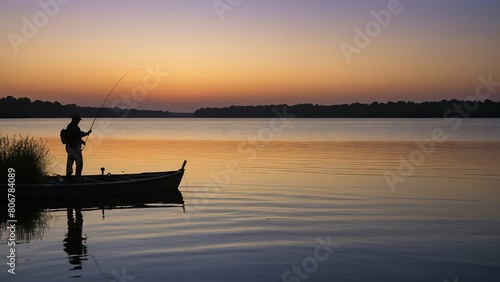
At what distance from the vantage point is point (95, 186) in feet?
58.2

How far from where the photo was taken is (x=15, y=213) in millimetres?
14898

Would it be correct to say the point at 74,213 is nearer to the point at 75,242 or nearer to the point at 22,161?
the point at 22,161

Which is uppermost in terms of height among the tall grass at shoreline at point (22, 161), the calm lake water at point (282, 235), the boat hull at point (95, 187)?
the tall grass at shoreline at point (22, 161)

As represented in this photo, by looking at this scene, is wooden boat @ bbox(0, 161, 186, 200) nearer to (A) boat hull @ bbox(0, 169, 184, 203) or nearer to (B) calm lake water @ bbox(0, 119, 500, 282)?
(A) boat hull @ bbox(0, 169, 184, 203)

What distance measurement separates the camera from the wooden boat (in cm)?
1645

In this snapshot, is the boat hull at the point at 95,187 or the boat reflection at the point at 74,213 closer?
the boat reflection at the point at 74,213

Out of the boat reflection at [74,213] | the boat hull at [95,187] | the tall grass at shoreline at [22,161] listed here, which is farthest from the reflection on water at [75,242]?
the tall grass at shoreline at [22,161]

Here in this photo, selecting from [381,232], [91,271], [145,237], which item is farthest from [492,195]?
[91,271]

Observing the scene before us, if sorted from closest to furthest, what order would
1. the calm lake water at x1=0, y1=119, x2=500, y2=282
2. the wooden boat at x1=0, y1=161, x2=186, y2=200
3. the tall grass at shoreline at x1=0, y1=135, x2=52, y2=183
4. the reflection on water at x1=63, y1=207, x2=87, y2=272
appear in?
the calm lake water at x1=0, y1=119, x2=500, y2=282 < the reflection on water at x1=63, y1=207, x2=87, y2=272 < the wooden boat at x1=0, y1=161, x2=186, y2=200 < the tall grass at shoreline at x1=0, y1=135, x2=52, y2=183

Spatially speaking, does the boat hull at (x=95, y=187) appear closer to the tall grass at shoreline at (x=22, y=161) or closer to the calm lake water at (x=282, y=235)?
the tall grass at shoreline at (x=22, y=161)

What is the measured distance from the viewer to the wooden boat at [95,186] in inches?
648

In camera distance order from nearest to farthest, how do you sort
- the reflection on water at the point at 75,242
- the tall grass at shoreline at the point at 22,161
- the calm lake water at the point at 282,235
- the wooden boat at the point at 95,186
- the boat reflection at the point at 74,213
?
the calm lake water at the point at 282,235 < the reflection on water at the point at 75,242 < the boat reflection at the point at 74,213 < the wooden boat at the point at 95,186 < the tall grass at shoreline at the point at 22,161

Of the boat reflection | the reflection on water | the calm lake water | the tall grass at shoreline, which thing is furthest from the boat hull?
the reflection on water

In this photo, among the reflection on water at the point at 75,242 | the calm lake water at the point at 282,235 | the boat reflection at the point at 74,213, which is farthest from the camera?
the boat reflection at the point at 74,213
